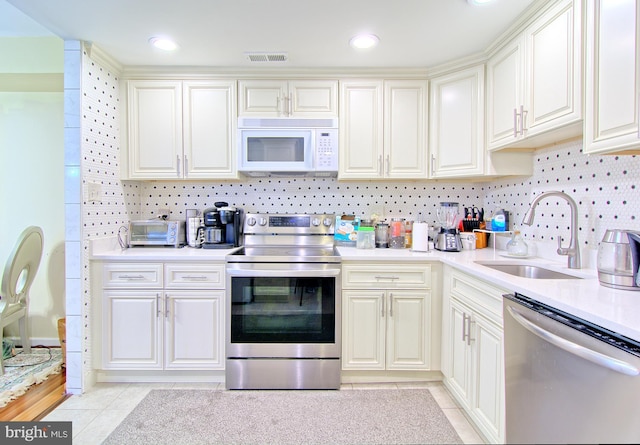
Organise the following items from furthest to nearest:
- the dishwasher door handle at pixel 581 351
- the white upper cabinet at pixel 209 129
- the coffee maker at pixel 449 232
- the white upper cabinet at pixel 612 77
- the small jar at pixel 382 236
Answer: the small jar at pixel 382 236 < the white upper cabinet at pixel 209 129 < the coffee maker at pixel 449 232 < the white upper cabinet at pixel 612 77 < the dishwasher door handle at pixel 581 351

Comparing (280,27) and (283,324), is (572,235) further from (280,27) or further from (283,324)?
(280,27)

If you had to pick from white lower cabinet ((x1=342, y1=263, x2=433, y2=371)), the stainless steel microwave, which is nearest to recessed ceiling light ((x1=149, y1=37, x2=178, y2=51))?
the stainless steel microwave

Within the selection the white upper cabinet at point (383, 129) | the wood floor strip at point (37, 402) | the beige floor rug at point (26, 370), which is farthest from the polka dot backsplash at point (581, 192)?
the beige floor rug at point (26, 370)

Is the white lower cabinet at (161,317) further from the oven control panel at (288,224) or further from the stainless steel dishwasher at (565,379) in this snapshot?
the stainless steel dishwasher at (565,379)

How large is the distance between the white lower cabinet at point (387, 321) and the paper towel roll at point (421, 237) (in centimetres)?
19

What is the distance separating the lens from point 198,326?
80.6 inches

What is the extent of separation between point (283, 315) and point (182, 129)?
1.53m

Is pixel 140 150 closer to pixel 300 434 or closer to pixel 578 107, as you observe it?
pixel 300 434

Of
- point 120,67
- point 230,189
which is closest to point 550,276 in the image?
point 230,189

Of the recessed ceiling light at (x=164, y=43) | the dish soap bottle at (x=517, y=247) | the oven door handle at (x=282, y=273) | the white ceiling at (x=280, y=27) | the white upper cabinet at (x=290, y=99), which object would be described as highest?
the white ceiling at (x=280, y=27)

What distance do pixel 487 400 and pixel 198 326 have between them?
1.67 metres

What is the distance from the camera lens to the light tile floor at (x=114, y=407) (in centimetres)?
162

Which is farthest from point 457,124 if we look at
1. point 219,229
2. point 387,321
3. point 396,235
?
point 219,229

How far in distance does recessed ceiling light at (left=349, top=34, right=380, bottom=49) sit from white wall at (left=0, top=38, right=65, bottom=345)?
241 centimetres
